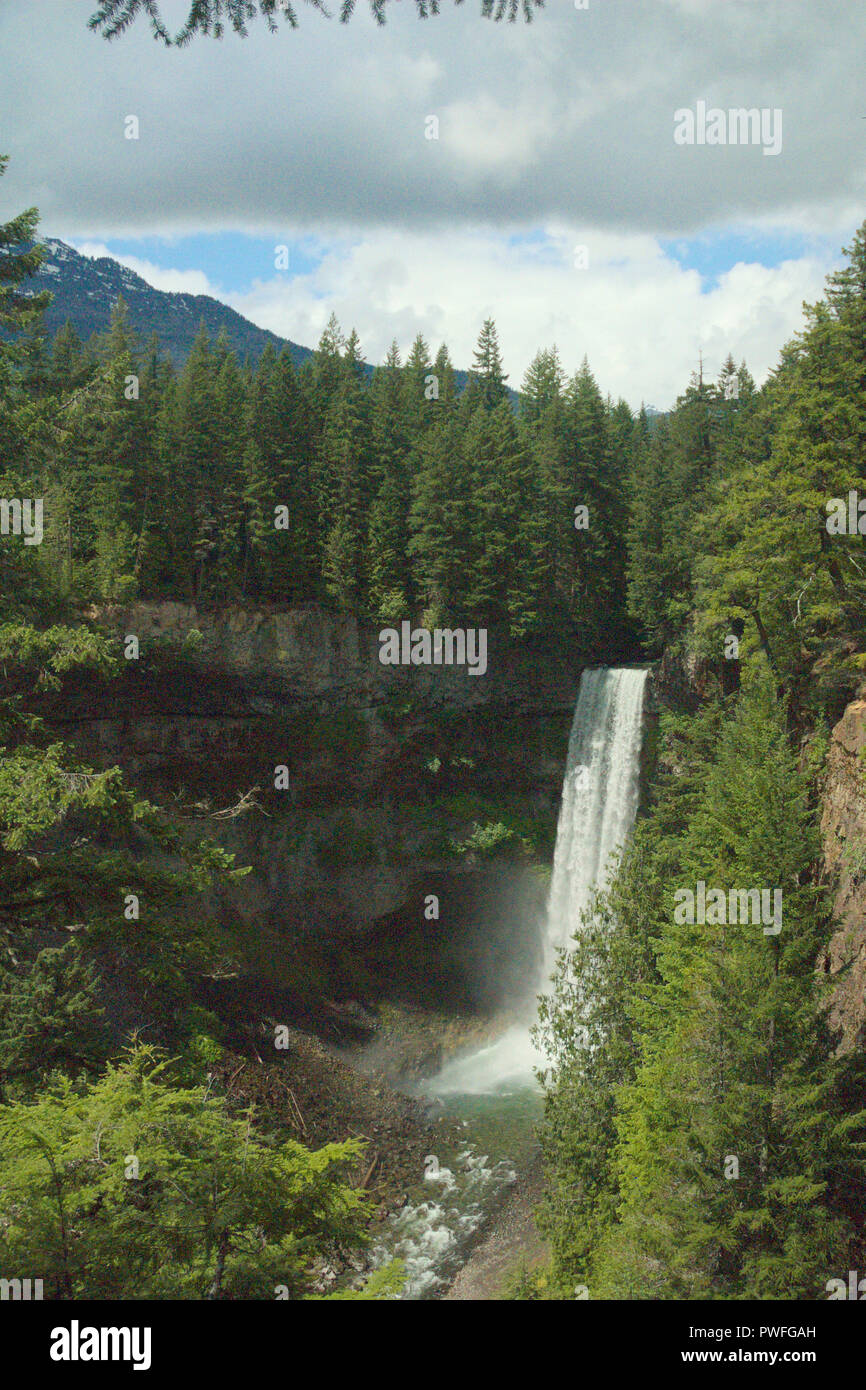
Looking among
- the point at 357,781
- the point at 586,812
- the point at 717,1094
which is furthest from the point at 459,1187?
the point at 357,781

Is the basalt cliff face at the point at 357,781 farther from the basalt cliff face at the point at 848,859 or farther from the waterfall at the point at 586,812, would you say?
the basalt cliff face at the point at 848,859

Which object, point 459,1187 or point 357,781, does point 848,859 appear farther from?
point 357,781

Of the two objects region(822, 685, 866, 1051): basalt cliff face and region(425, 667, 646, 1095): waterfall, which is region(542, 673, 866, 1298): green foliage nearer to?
region(822, 685, 866, 1051): basalt cliff face

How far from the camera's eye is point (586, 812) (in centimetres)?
3678

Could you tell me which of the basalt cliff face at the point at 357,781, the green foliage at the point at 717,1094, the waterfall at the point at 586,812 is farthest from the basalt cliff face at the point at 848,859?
the basalt cliff face at the point at 357,781

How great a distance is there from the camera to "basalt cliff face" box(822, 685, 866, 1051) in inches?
735

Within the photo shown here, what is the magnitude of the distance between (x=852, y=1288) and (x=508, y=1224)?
40.8 feet

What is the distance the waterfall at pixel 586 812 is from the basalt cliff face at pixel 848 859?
12.5 metres

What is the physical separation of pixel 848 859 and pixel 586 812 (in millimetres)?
17608

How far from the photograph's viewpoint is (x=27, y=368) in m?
13.0

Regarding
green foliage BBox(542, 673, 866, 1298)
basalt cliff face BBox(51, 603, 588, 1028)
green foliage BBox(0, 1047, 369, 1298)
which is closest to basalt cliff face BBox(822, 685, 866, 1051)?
green foliage BBox(542, 673, 866, 1298)

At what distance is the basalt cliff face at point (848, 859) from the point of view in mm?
18672
